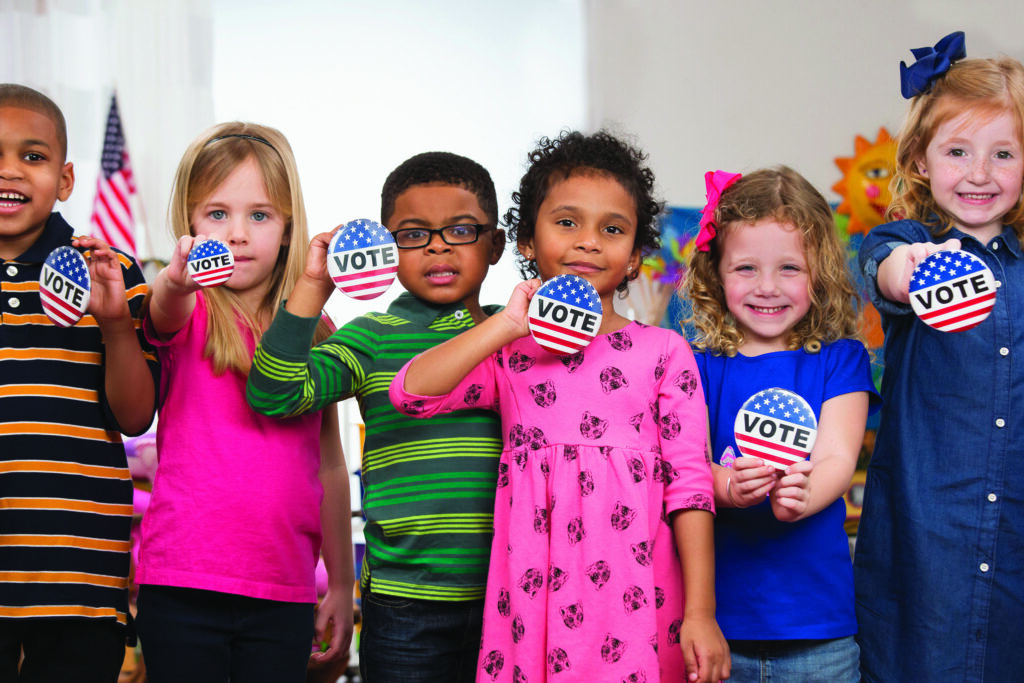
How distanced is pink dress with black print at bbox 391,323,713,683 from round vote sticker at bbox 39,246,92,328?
1.53 feet

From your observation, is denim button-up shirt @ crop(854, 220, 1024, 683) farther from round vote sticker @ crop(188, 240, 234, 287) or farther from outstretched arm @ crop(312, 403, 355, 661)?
round vote sticker @ crop(188, 240, 234, 287)

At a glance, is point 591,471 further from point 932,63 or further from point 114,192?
point 114,192

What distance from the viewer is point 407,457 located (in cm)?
142

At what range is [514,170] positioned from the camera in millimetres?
3820

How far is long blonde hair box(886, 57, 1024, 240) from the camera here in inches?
54.8

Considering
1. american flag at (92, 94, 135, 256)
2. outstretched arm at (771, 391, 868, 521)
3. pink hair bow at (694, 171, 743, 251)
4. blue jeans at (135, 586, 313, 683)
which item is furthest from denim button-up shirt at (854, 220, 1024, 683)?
american flag at (92, 94, 135, 256)

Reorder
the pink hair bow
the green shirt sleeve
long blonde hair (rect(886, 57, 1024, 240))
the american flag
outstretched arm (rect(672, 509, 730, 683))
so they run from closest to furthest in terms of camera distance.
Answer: outstretched arm (rect(672, 509, 730, 683)), the green shirt sleeve, long blonde hair (rect(886, 57, 1024, 240)), the pink hair bow, the american flag

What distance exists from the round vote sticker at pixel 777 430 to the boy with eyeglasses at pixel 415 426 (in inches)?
15.9

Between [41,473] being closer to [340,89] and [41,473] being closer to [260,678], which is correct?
[260,678]

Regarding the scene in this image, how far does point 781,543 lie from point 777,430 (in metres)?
0.27

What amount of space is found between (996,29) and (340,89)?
293 cm

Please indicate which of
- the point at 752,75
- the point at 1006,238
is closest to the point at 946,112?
the point at 1006,238

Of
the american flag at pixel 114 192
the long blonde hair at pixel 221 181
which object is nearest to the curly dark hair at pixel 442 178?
the long blonde hair at pixel 221 181

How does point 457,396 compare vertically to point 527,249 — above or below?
below
